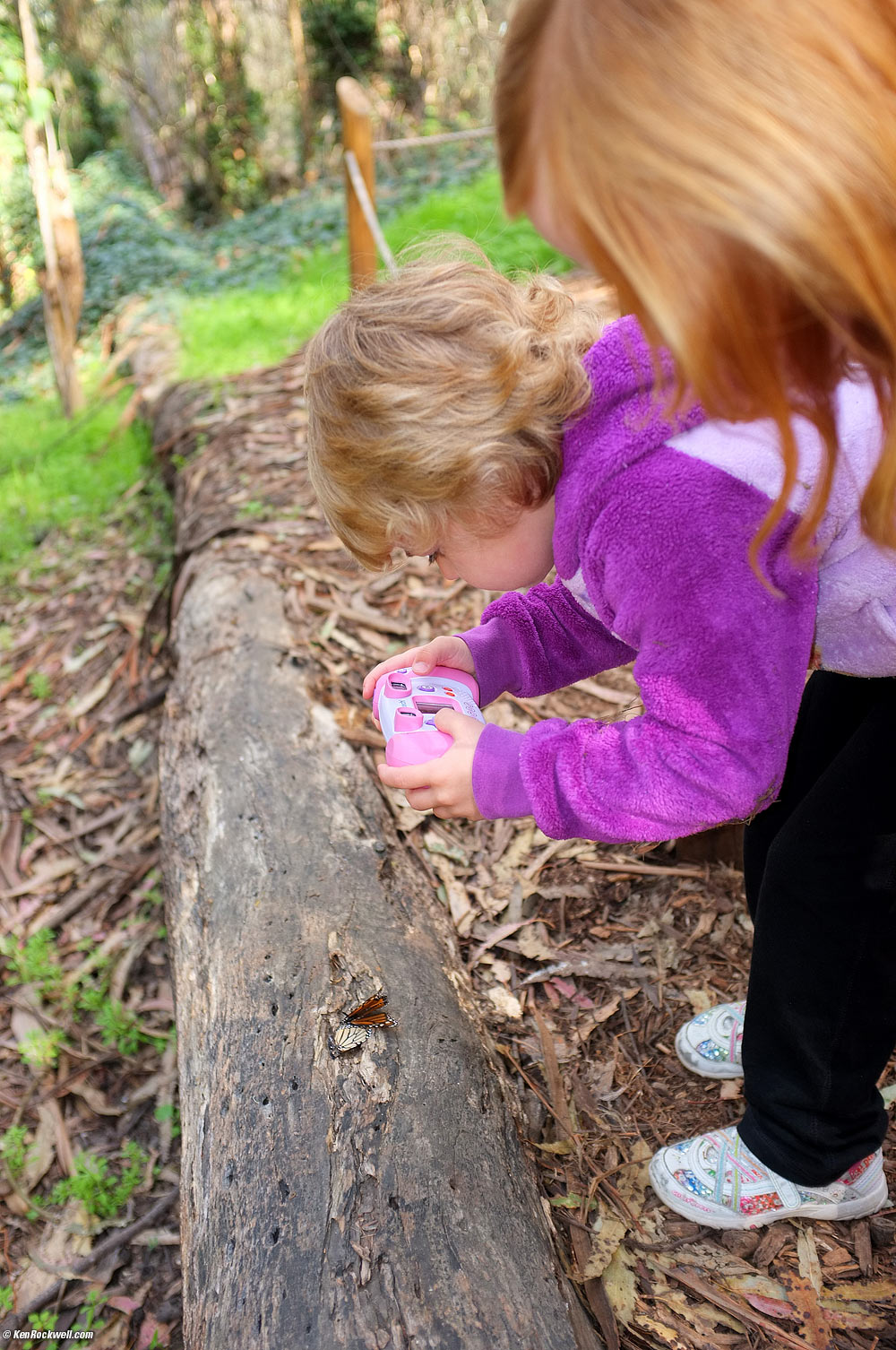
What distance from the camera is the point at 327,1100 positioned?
1569 millimetres

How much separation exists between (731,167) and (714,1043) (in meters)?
1.76

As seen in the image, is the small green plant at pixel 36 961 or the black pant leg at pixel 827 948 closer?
the black pant leg at pixel 827 948

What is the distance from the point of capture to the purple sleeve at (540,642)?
1.74 m

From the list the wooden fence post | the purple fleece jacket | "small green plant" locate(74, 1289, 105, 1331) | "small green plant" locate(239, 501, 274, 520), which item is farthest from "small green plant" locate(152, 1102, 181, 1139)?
the wooden fence post

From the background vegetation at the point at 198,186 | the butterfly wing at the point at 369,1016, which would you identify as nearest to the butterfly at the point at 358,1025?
the butterfly wing at the point at 369,1016

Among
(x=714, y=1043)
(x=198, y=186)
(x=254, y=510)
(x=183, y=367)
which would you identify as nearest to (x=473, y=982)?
(x=714, y=1043)

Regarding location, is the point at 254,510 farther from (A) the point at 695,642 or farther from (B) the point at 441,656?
(A) the point at 695,642

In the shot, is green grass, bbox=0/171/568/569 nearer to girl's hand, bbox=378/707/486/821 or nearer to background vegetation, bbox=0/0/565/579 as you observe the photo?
background vegetation, bbox=0/0/565/579

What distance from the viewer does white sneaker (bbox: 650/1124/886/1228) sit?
1728 millimetres

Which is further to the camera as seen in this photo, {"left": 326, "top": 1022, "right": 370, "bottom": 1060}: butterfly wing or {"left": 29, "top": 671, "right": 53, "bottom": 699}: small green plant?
{"left": 29, "top": 671, "right": 53, "bottom": 699}: small green plant

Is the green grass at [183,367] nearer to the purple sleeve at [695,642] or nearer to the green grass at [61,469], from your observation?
the green grass at [61,469]

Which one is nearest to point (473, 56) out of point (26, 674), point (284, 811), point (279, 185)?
point (279, 185)

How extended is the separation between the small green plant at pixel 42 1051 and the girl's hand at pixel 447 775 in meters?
1.67

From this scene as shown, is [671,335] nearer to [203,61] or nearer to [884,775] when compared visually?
[884,775]
